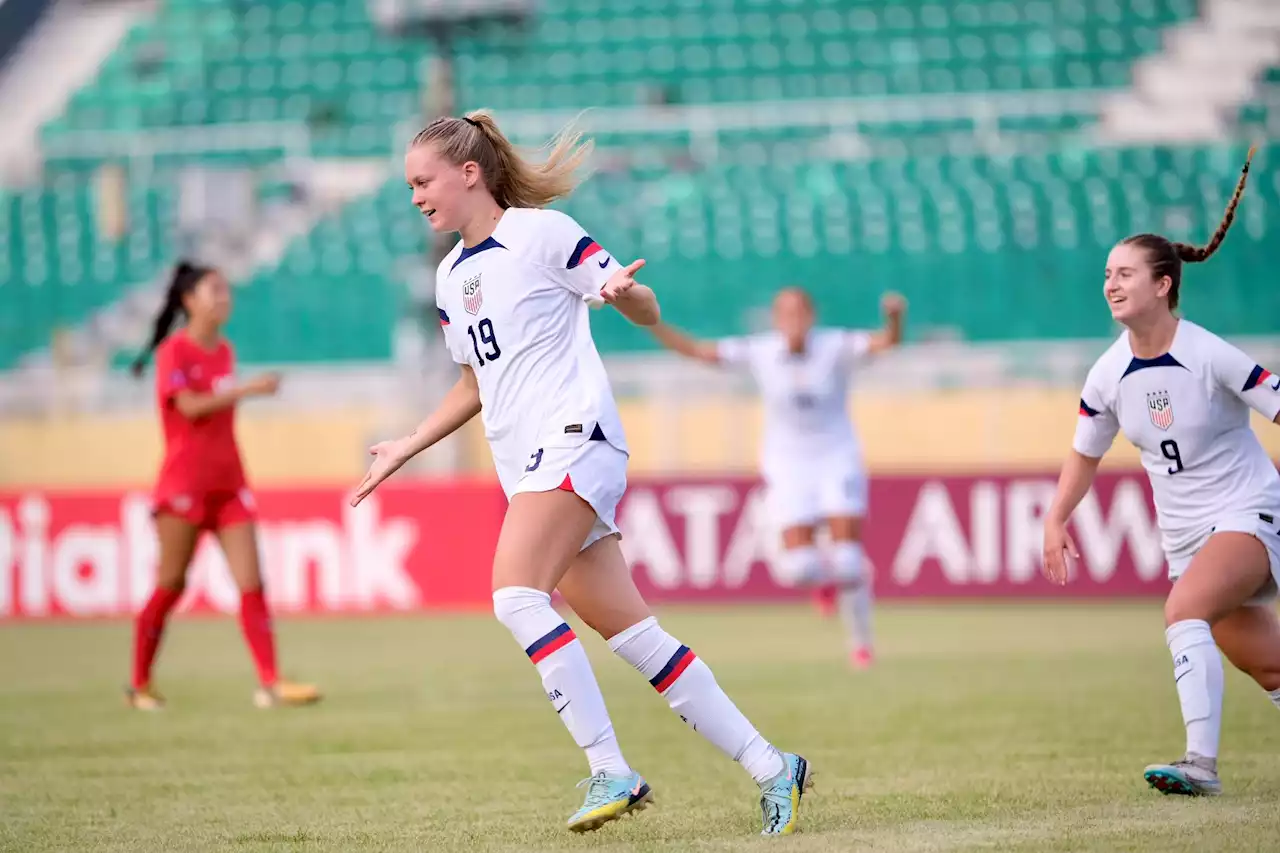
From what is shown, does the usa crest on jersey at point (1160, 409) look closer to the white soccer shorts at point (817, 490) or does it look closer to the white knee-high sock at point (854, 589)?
the white knee-high sock at point (854, 589)

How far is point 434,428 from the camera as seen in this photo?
18.3ft

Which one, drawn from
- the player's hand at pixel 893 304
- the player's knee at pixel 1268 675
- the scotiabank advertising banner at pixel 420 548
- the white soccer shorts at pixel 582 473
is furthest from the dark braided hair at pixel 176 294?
the scotiabank advertising banner at pixel 420 548

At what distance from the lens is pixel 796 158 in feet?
69.2

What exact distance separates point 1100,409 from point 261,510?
11.1m

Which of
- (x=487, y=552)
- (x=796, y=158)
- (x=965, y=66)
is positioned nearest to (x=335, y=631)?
(x=487, y=552)

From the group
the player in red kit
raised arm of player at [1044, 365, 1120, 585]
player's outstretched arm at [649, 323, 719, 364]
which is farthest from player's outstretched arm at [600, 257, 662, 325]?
the player in red kit

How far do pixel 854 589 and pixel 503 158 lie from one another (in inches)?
241

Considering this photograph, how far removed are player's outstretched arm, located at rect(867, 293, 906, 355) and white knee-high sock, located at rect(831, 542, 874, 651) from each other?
4.23 feet

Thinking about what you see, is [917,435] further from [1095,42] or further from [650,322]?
[650,322]

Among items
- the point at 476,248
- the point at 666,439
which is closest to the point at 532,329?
the point at 476,248

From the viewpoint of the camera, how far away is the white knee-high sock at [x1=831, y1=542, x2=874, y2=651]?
36.0ft

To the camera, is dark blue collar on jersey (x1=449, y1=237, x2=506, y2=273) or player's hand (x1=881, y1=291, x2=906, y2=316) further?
player's hand (x1=881, y1=291, x2=906, y2=316)

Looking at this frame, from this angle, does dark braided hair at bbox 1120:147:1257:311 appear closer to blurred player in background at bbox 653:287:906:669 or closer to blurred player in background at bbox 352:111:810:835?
blurred player in background at bbox 352:111:810:835

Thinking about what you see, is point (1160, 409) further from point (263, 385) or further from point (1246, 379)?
point (263, 385)
